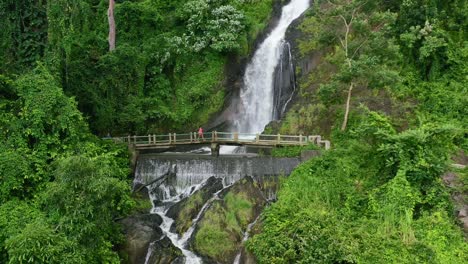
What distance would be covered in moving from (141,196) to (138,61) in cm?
996

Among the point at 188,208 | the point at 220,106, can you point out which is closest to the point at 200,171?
the point at 188,208

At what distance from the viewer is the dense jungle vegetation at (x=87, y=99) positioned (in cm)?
1343

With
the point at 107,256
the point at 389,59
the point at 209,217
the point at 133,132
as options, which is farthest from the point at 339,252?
the point at 133,132

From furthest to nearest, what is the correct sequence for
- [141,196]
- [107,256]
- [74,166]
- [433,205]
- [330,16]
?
[330,16], [141,196], [433,205], [107,256], [74,166]

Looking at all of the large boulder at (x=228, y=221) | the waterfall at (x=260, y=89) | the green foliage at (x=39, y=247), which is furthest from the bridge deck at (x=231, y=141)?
the green foliage at (x=39, y=247)

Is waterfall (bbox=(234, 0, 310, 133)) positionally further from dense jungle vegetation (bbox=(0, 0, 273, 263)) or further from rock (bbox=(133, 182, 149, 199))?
rock (bbox=(133, 182, 149, 199))

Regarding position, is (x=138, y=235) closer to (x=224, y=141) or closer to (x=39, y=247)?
(x=39, y=247)

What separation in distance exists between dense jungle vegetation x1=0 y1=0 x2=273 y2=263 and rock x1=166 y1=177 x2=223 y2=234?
200cm

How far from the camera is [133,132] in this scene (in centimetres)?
2558

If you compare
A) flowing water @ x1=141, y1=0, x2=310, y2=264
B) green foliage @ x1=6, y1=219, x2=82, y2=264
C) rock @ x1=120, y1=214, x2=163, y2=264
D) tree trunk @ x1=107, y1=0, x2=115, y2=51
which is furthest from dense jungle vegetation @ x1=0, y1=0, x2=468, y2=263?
flowing water @ x1=141, y1=0, x2=310, y2=264

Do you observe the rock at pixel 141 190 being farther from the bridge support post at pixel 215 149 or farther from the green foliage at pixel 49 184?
the bridge support post at pixel 215 149

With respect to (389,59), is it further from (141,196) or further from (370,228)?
(141,196)

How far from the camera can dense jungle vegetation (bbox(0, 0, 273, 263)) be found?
13430 millimetres

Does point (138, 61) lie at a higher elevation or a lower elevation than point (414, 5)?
lower
